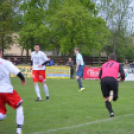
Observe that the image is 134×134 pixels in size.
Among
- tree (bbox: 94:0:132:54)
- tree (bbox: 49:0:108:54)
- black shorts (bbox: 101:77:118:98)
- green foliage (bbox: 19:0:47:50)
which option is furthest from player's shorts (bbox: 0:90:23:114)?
tree (bbox: 94:0:132:54)

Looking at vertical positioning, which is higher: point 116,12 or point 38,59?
point 116,12

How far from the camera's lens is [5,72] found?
498cm

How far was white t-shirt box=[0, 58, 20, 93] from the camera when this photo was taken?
4.93 meters

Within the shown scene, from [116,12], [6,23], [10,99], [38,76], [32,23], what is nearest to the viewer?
[10,99]

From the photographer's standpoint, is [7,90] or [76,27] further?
[76,27]

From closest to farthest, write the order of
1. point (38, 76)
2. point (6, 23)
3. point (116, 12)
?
point (38, 76)
point (6, 23)
point (116, 12)

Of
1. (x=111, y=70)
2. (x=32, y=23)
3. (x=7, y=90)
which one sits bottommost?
(x=7, y=90)

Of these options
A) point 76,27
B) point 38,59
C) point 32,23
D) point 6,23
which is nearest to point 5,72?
point 38,59

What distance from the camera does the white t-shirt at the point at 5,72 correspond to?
493 centimetres

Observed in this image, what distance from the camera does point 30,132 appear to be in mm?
5441

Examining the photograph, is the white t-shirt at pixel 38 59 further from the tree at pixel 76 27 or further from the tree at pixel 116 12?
the tree at pixel 116 12

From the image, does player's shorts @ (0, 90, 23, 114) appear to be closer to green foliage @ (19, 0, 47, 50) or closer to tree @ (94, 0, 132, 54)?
green foliage @ (19, 0, 47, 50)

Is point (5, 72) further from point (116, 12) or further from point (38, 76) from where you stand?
point (116, 12)

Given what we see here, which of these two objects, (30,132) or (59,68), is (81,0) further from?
(30,132)
